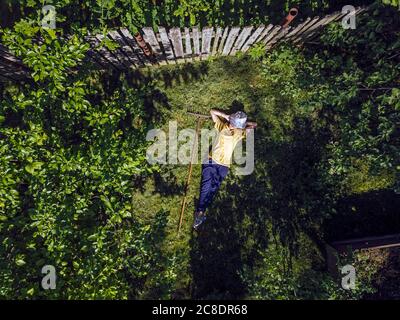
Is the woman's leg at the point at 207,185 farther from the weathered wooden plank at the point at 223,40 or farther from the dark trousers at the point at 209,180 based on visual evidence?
the weathered wooden plank at the point at 223,40

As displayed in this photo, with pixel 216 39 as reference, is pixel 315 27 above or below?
above

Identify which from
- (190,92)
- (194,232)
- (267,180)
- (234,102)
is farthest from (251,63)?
(194,232)

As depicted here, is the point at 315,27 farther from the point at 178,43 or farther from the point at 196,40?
the point at 178,43

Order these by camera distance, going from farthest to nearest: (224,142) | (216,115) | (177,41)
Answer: (216,115) → (224,142) → (177,41)

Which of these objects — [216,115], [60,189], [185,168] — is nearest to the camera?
[60,189]

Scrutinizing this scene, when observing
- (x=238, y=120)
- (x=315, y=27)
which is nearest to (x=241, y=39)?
(x=315, y=27)

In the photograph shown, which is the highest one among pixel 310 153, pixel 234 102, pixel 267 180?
pixel 234 102

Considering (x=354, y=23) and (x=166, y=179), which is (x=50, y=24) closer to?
(x=166, y=179)
